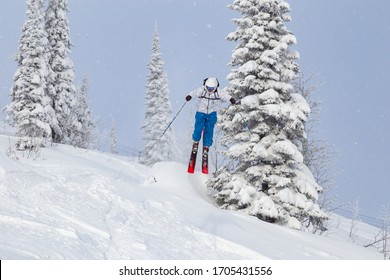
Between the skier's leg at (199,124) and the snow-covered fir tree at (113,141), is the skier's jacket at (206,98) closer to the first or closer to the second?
the skier's leg at (199,124)

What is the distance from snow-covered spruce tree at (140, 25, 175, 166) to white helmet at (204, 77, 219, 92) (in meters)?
24.5

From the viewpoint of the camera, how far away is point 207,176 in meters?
11.0

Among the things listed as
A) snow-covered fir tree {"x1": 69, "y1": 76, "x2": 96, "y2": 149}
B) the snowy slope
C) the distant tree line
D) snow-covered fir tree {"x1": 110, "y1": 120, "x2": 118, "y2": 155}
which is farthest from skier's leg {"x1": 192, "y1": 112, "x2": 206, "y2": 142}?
snow-covered fir tree {"x1": 110, "y1": 120, "x2": 118, "y2": 155}

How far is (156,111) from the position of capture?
3584 centimetres

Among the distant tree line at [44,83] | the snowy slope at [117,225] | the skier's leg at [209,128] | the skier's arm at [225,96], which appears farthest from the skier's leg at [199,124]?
the distant tree line at [44,83]

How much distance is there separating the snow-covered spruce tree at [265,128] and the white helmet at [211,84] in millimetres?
422

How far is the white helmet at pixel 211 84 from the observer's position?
1073cm

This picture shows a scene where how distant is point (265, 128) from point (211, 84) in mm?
2003

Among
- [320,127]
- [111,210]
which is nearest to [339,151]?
[320,127]

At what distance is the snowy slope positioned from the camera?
454cm

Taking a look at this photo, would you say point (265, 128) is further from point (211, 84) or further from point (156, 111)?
point (156, 111)

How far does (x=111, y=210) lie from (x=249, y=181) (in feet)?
16.1

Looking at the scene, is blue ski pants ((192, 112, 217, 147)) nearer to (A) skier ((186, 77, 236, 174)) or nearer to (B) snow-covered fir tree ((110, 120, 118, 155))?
(A) skier ((186, 77, 236, 174))

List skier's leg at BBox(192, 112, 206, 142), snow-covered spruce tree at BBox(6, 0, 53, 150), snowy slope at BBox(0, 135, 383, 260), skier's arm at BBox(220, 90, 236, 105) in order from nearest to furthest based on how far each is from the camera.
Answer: snowy slope at BBox(0, 135, 383, 260), skier's arm at BBox(220, 90, 236, 105), skier's leg at BBox(192, 112, 206, 142), snow-covered spruce tree at BBox(6, 0, 53, 150)
